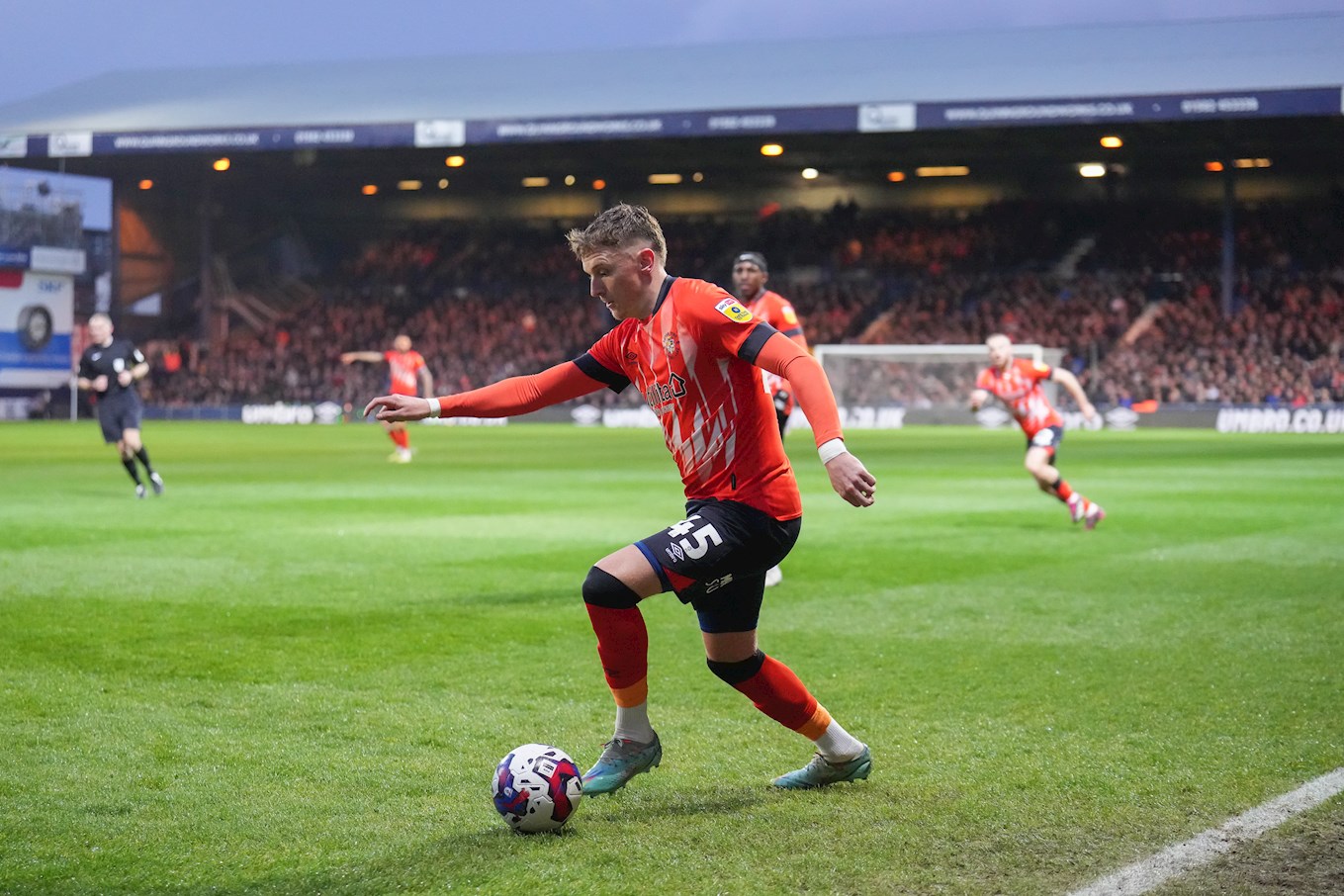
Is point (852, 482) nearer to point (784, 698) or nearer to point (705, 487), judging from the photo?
point (705, 487)

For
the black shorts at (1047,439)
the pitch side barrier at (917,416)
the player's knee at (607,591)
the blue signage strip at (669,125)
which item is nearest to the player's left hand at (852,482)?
the player's knee at (607,591)

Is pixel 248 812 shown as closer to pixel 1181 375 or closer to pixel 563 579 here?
pixel 563 579

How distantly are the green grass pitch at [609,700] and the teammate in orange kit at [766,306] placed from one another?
1.24m

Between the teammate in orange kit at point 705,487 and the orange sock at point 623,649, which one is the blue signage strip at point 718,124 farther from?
the orange sock at point 623,649

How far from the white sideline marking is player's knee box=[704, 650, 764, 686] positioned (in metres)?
1.41

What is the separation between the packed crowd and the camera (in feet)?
142

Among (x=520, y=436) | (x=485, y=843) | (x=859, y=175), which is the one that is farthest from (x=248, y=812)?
(x=859, y=175)

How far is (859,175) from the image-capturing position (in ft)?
176

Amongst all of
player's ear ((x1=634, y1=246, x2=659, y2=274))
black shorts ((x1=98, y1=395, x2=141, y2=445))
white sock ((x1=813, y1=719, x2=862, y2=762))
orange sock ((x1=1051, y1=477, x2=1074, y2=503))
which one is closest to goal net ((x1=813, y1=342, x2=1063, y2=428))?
black shorts ((x1=98, y1=395, x2=141, y2=445))

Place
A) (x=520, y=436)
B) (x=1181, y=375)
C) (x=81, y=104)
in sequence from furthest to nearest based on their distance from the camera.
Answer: (x=81, y=104), (x=1181, y=375), (x=520, y=436)

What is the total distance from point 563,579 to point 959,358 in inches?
1328

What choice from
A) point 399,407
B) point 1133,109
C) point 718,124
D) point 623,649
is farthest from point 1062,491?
point 718,124

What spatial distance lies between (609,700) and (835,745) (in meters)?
1.74

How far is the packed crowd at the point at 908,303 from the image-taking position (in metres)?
43.2
